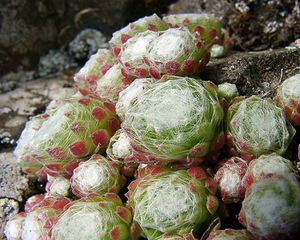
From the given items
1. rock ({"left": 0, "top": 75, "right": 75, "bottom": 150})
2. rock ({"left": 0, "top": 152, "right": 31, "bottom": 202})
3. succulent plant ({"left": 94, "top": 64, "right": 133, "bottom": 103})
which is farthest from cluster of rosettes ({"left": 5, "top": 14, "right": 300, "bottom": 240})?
rock ({"left": 0, "top": 75, "right": 75, "bottom": 150})

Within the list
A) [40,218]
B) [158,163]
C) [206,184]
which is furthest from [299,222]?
[40,218]

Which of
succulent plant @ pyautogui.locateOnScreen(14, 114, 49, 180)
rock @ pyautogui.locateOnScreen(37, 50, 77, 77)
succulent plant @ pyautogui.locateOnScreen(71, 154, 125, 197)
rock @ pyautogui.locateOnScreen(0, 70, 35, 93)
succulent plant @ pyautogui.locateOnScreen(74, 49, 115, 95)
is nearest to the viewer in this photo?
succulent plant @ pyautogui.locateOnScreen(71, 154, 125, 197)

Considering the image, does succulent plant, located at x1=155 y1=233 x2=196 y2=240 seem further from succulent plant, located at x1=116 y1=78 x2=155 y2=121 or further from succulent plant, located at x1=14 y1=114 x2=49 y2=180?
succulent plant, located at x1=14 y1=114 x2=49 y2=180

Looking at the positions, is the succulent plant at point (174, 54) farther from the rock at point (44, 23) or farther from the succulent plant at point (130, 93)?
the rock at point (44, 23)

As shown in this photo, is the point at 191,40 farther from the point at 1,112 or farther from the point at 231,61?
the point at 1,112

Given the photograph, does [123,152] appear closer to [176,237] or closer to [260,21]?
[176,237]

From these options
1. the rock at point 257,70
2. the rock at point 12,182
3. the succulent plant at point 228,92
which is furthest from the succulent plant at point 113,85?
the rock at point 12,182
